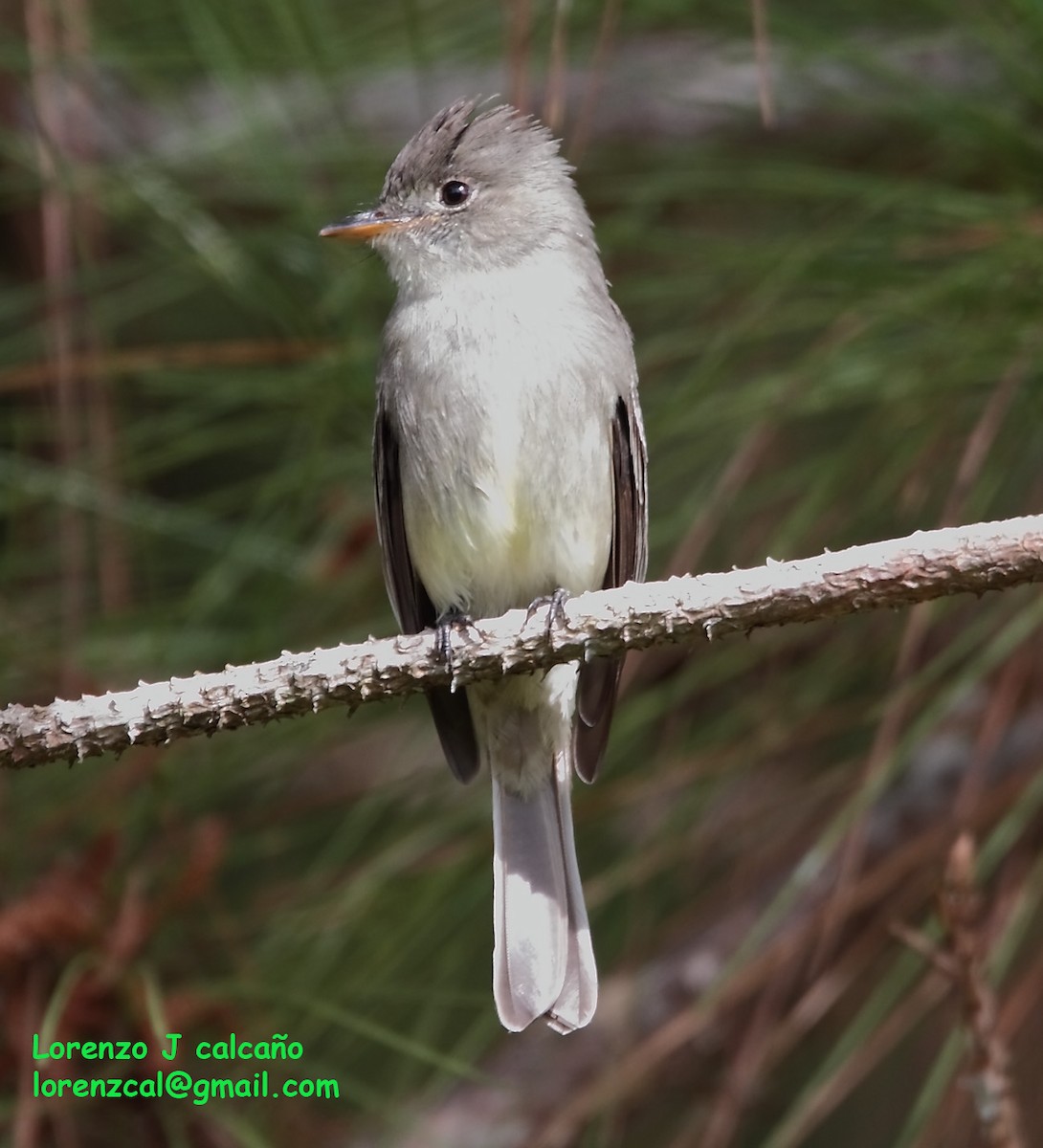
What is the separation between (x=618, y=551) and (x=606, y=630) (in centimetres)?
97

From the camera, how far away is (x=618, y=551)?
2859mm

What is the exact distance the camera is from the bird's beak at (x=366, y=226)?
103 inches

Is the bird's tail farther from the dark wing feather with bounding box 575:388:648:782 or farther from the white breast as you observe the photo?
the white breast

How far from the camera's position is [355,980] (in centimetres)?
236

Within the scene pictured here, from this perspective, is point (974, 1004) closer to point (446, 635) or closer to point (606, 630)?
point (606, 630)

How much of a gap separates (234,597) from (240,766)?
12.1 inches

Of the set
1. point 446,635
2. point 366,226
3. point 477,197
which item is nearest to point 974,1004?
point 446,635

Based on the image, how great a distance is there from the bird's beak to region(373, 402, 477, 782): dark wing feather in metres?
0.27

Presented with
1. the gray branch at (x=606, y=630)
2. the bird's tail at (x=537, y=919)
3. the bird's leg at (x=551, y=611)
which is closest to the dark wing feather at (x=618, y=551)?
the bird's tail at (x=537, y=919)

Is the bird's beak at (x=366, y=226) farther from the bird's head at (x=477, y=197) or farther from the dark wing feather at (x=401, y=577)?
the dark wing feather at (x=401, y=577)

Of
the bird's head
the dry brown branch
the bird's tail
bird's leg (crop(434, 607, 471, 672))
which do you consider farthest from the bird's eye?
the dry brown branch

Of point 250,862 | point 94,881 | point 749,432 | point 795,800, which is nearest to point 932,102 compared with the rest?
point 749,432

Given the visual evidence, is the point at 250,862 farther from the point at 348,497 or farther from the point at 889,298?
the point at 889,298

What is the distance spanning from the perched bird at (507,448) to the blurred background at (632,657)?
81 millimetres
